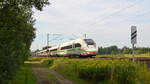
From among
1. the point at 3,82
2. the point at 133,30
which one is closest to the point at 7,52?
the point at 3,82

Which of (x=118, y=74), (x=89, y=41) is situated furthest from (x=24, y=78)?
(x=89, y=41)

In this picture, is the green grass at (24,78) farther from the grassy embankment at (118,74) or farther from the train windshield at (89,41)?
the train windshield at (89,41)

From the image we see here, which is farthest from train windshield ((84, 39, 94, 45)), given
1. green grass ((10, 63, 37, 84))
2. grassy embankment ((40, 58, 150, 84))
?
grassy embankment ((40, 58, 150, 84))

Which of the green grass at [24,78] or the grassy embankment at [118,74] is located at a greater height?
the grassy embankment at [118,74]

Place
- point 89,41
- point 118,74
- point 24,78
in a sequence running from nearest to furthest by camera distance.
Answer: point 118,74 < point 24,78 < point 89,41

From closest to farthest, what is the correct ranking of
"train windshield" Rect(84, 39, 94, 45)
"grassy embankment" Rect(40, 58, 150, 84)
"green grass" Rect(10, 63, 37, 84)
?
"grassy embankment" Rect(40, 58, 150, 84), "green grass" Rect(10, 63, 37, 84), "train windshield" Rect(84, 39, 94, 45)

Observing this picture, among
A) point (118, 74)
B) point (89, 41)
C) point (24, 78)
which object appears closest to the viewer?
point (118, 74)

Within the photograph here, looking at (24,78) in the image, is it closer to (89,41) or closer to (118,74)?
(118,74)

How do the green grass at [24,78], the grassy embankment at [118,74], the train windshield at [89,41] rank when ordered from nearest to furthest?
1. the grassy embankment at [118,74]
2. the green grass at [24,78]
3. the train windshield at [89,41]

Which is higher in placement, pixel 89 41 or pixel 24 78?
pixel 89 41

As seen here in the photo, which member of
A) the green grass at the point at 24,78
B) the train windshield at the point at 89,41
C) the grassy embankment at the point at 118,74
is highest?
the train windshield at the point at 89,41

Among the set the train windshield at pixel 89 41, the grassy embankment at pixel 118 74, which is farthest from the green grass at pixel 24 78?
the train windshield at pixel 89 41

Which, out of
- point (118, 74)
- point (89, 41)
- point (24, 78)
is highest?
point (89, 41)

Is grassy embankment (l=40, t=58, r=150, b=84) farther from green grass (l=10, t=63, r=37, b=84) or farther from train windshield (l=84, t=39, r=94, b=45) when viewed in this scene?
train windshield (l=84, t=39, r=94, b=45)
